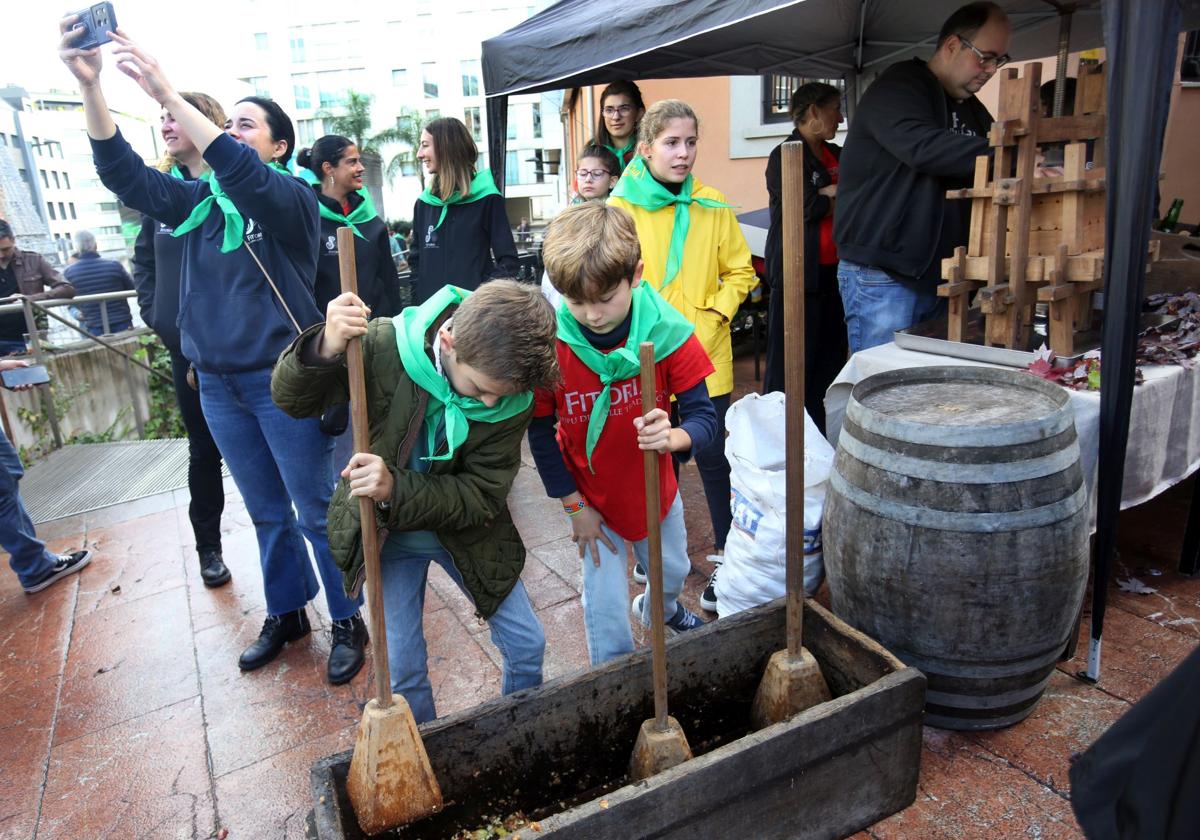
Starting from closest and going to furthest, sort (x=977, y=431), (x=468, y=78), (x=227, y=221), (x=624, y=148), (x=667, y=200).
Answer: (x=977, y=431)
(x=227, y=221)
(x=667, y=200)
(x=624, y=148)
(x=468, y=78)

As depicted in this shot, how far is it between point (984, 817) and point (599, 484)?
1326 millimetres

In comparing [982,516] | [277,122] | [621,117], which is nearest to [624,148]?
[621,117]

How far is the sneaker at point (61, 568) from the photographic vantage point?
4.09 meters

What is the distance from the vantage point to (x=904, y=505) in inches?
83.7

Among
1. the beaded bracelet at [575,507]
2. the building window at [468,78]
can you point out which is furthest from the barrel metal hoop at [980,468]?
the building window at [468,78]

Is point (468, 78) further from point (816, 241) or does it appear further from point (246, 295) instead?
point (246, 295)

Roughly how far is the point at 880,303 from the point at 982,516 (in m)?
1.52

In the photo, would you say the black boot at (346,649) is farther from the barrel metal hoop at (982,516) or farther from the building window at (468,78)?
the building window at (468,78)

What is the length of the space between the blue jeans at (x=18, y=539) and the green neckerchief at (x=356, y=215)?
2.03m

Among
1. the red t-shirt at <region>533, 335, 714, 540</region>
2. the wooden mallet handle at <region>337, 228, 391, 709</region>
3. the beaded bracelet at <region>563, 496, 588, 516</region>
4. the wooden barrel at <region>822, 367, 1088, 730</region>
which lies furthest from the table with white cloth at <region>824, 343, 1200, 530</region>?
the wooden mallet handle at <region>337, 228, 391, 709</region>

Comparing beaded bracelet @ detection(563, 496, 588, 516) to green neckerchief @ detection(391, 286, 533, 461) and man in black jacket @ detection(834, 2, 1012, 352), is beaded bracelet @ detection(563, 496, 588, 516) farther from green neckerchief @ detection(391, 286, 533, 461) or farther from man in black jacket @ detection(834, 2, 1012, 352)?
man in black jacket @ detection(834, 2, 1012, 352)

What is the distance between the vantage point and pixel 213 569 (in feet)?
12.9

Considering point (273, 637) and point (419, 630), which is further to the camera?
point (273, 637)

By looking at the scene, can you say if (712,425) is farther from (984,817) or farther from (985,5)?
(985,5)
